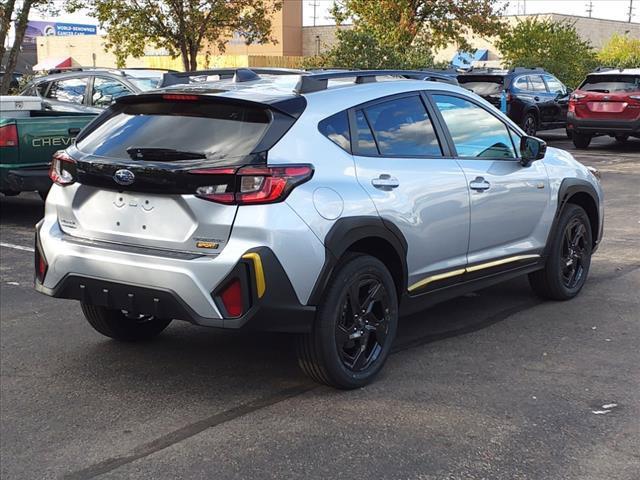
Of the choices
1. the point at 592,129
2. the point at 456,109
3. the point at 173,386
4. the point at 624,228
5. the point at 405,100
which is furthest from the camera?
the point at 592,129

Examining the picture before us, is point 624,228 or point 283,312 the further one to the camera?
point 624,228

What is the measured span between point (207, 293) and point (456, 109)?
2.35 metres

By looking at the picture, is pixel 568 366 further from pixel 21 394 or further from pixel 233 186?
pixel 21 394

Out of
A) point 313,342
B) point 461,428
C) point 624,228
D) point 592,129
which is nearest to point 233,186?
point 313,342

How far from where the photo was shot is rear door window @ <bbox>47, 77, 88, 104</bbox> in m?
→ 13.1

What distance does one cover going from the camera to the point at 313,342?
454 centimetres

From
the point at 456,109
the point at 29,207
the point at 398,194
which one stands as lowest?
the point at 29,207

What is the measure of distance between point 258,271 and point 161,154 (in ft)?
2.80

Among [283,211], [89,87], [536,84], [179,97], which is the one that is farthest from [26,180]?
[536,84]

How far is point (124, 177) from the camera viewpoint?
4.53 metres

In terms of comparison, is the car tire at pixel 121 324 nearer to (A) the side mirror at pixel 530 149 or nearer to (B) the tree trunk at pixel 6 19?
(A) the side mirror at pixel 530 149

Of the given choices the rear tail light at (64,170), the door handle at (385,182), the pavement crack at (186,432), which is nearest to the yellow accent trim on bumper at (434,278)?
the door handle at (385,182)

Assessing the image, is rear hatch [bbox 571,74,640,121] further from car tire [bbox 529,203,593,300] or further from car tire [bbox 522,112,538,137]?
car tire [bbox 529,203,593,300]

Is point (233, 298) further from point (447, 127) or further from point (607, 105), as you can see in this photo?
point (607, 105)
